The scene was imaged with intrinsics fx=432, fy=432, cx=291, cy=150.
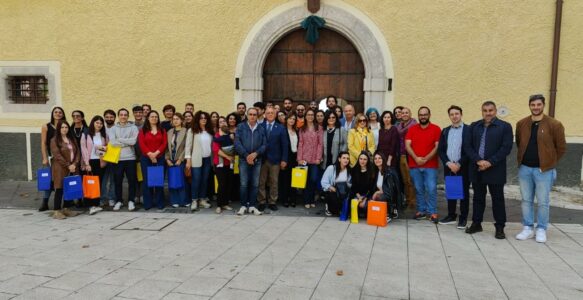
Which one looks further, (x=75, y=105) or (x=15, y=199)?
(x=75, y=105)

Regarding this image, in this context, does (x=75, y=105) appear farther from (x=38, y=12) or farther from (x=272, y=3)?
(x=272, y=3)

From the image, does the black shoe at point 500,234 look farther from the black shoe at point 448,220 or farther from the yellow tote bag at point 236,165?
the yellow tote bag at point 236,165

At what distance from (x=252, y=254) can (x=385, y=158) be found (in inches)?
97.6

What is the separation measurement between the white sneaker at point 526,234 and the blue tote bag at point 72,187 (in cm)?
595

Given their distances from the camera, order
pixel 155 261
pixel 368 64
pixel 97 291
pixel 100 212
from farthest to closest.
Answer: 1. pixel 368 64
2. pixel 100 212
3. pixel 155 261
4. pixel 97 291

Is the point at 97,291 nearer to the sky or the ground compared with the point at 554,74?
nearer to the ground

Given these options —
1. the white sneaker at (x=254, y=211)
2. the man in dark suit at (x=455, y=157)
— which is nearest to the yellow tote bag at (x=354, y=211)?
the man in dark suit at (x=455, y=157)

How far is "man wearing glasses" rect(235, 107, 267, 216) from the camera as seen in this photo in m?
6.33

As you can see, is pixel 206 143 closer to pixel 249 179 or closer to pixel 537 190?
pixel 249 179

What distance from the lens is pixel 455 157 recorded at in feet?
19.1

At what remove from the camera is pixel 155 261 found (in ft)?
14.3

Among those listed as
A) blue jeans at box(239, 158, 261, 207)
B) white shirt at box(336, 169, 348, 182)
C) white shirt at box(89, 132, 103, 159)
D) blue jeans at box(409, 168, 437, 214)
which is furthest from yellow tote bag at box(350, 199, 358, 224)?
white shirt at box(89, 132, 103, 159)

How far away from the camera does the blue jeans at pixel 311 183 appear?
6664 mm

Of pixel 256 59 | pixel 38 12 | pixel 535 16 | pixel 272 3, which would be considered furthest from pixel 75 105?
pixel 535 16
